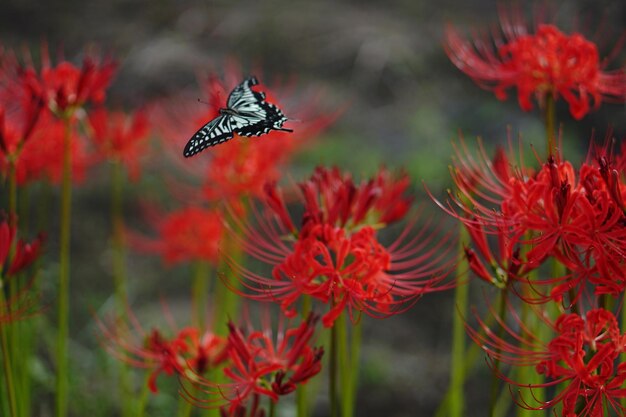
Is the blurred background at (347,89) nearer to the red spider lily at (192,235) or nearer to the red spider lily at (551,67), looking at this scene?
the red spider lily at (192,235)

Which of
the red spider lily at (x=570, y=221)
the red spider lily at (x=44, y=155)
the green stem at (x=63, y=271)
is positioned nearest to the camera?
the red spider lily at (x=570, y=221)

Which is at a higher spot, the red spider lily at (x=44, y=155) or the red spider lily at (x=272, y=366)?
the red spider lily at (x=44, y=155)

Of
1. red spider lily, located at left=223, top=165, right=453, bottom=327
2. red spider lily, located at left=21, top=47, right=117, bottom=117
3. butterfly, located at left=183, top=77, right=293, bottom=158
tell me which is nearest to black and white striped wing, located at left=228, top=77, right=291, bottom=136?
butterfly, located at left=183, top=77, right=293, bottom=158

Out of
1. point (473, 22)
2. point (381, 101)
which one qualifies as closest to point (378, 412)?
point (381, 101)

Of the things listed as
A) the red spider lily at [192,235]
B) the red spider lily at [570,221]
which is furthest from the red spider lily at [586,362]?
the red spider lily at [192,235]

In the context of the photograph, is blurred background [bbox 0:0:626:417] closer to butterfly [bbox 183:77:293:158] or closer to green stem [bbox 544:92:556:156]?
butterfly [bbox 183:77:293:158]

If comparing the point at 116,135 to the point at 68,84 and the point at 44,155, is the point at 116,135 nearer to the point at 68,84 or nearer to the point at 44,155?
the point at 44,155

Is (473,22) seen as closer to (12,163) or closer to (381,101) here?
(381,101)

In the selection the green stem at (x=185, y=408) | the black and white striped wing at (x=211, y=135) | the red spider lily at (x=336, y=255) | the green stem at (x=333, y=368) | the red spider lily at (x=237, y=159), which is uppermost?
the red spider lily at (x=237, y=159)
